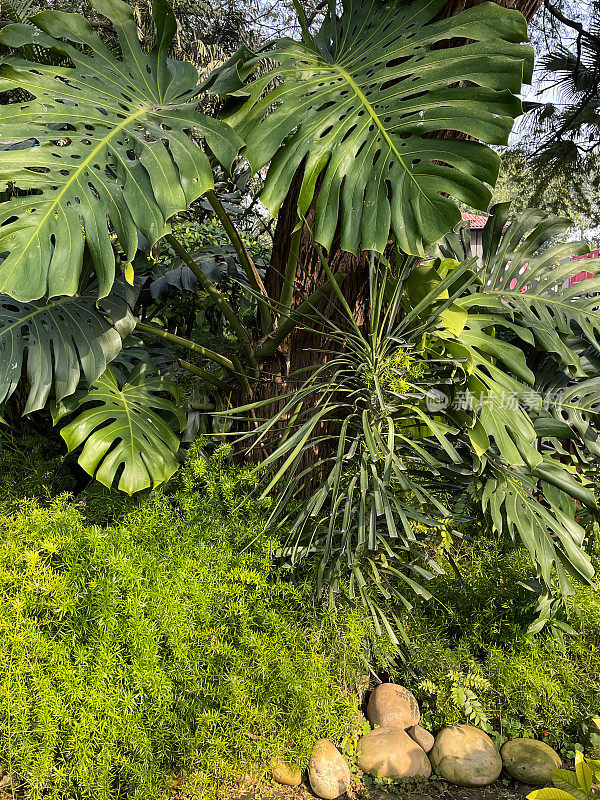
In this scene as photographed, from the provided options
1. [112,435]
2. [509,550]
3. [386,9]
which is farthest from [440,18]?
[509,550]

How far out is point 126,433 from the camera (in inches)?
75.5

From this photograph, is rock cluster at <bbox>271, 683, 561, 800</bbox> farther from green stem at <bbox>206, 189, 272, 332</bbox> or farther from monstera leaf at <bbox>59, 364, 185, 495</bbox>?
green stem at <bbox>206, 189, 272, 332</bbox>

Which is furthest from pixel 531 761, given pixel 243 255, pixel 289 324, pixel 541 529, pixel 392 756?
pixel 243 255

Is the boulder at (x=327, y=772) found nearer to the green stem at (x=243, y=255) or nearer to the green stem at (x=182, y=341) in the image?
the green stem at (x=182, y=341)

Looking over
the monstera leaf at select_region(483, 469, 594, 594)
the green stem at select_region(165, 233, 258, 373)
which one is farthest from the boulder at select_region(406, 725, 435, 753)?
the green stem at select_region(165, 233, 258, 373)

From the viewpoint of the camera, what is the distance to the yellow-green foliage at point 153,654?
1516 millimetres

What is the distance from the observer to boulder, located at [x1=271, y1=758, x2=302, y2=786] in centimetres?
184

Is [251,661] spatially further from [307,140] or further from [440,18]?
[440,18]

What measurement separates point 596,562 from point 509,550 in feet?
1.07

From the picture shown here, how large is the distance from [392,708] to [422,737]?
0.41 feet

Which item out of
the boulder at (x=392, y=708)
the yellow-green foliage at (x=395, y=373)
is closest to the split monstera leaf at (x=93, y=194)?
the yellow-green foliage at (x=395, y=373)

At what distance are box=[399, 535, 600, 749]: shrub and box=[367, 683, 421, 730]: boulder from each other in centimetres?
6

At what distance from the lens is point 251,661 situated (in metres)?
1.73

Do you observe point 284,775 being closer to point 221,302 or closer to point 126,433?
point 126,433
